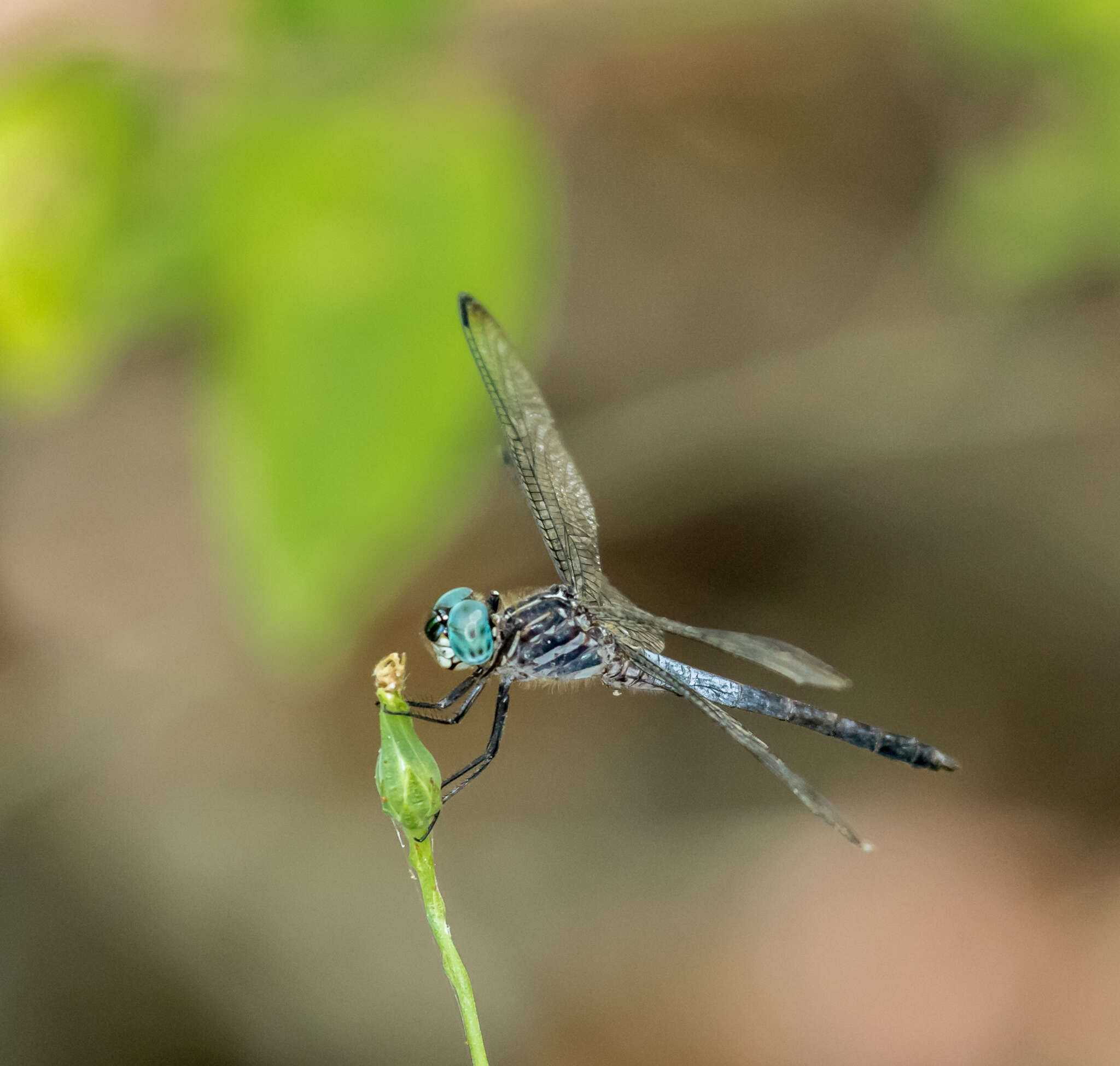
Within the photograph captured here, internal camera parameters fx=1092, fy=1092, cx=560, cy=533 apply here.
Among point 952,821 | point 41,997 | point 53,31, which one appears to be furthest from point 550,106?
point 41,997

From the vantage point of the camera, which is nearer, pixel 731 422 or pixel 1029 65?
pixel 1029 65

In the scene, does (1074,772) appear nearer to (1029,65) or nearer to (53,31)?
(1029,65)

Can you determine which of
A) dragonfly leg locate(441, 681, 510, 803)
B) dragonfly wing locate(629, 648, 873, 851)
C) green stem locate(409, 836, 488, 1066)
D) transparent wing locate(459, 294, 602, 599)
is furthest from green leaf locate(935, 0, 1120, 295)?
green stem locate(409, 836, 488, 1066)

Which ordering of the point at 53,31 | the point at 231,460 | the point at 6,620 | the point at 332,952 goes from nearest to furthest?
the point at 231,460 → the point at 53,31 → the point at 332,952 → the point at 6,620

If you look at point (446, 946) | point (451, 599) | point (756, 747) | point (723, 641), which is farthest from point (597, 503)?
point (446, 946)

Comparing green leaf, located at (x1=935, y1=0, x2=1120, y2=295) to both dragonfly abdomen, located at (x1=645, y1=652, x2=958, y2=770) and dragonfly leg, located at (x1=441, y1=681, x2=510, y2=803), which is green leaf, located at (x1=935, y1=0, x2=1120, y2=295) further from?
dragonfly leg, located at (x1=441, y1=681, x2=510, y2=803)

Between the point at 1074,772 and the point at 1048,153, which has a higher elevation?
the point at 1048,153

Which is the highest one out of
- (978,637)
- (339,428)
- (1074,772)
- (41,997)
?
(339,428)

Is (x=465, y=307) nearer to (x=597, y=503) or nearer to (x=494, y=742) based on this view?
(x=494, y=742)
